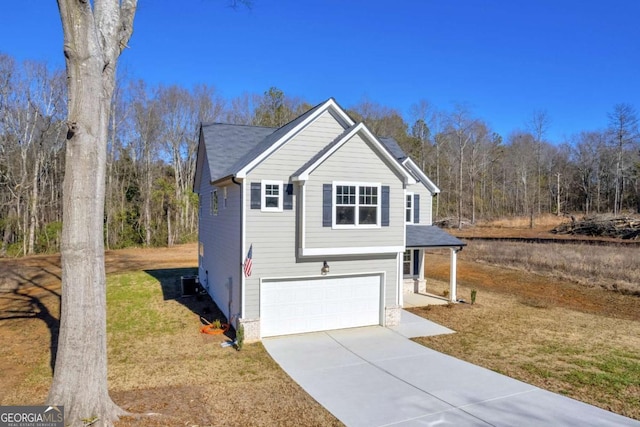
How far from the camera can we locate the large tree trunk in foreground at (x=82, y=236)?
5.77 m

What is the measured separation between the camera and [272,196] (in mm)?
11102

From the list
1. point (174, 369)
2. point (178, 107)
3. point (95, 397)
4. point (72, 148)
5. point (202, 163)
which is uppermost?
point (178, 107)

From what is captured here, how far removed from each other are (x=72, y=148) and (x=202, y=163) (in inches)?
419

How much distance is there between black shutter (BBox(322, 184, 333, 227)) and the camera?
11.2m

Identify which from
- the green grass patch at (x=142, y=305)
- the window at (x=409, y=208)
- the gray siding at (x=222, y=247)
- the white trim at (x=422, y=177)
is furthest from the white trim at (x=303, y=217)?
the white trim at (x=422, y=177)

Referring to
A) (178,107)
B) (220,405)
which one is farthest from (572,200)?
(220,405)

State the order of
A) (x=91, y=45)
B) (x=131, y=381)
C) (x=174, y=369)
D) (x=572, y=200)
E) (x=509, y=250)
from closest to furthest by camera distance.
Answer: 1. (x=91, y=45)
2. (x=131, y=381)
3. (x=174, y=369)
4. (x=509, y=250)
5. (x=572, y=200)

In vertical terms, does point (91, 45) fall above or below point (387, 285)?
above

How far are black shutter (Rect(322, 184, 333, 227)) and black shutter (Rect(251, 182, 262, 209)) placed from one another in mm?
1822

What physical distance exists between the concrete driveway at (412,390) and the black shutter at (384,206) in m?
3.53

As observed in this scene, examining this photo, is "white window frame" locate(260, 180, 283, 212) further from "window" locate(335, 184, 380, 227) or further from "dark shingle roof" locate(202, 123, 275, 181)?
"dark shingle roof" locate(202, 123, 275, 181)

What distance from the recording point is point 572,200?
55.9m

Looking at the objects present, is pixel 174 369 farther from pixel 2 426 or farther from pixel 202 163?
pixel 202 163

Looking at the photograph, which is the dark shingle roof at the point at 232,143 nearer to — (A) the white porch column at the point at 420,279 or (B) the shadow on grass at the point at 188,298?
(B) the shadow on grass at the point at 188,298
